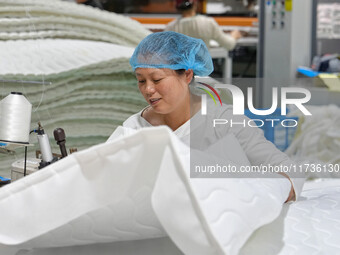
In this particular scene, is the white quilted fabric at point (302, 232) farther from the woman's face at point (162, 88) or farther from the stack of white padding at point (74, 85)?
the stack of white padding at point (74, 85)

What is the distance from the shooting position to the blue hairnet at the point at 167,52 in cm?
129

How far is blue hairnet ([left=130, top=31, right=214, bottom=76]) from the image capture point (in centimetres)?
129

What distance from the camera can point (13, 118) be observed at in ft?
4.30

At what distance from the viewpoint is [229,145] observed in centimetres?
120

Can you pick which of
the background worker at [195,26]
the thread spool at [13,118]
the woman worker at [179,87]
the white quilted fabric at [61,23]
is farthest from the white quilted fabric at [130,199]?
the background worker at [195,26]

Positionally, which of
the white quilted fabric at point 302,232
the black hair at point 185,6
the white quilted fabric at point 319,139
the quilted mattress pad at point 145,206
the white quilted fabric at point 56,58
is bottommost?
the white quilted fabric at point 319,139

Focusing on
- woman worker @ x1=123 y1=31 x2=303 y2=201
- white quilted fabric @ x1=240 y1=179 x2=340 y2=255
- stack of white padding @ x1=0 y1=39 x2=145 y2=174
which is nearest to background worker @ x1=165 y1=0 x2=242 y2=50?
stack of white padding @ x1=0 y1=39 x2=145 y2=174

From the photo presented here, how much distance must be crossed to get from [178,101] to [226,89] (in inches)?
9.7

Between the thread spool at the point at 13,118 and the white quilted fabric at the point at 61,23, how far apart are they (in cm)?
31

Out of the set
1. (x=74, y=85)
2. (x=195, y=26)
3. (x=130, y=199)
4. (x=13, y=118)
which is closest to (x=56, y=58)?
(x=74, y=85)

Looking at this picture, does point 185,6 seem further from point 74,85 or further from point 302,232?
point 302,232

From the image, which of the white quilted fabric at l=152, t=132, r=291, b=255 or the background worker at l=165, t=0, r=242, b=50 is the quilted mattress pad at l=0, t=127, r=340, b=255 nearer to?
the white quilted fabric at l=152, t=132, r=291, b=255

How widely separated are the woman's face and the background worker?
3.67 ft

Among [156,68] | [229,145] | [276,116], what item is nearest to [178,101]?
[156,68]
